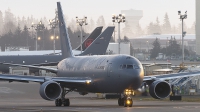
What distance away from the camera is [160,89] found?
151ft

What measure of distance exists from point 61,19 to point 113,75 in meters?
14.4

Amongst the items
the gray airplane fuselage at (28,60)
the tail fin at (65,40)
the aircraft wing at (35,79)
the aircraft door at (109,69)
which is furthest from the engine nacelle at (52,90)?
the gray airplane fuselage at (28,60)

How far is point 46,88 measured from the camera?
45312mm

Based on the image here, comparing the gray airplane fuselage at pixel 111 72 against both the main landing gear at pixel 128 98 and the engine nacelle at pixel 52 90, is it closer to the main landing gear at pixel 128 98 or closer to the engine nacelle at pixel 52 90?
the main landing gear at pixel 128 98

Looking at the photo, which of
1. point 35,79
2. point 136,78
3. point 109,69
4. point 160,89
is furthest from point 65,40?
point 136,78

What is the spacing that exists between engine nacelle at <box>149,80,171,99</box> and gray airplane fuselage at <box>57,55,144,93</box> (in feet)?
9.09

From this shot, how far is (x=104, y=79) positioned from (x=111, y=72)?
96 centimetres

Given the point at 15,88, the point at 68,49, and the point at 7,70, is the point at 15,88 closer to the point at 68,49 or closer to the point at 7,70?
the point at 68,49

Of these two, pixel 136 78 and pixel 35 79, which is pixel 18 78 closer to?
pixel 35 79

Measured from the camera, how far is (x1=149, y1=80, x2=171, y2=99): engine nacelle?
45.6 m

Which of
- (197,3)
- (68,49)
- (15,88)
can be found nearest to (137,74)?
(68,49)

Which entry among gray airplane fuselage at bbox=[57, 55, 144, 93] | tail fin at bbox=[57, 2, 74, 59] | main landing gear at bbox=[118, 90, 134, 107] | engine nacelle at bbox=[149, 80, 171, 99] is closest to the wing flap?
gray airplane fuselage at bbox=[57, 55, 144, 93]

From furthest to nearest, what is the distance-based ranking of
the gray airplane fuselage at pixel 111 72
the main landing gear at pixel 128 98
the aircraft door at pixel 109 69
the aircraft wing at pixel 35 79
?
the aircraft wing at pixel 35 79, the aircraft door at pixel 109 69, the main landing gear at pixel 128 98, the gray airplane fuselage at pixel 111 72

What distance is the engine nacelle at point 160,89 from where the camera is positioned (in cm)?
4562
